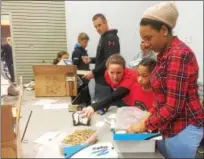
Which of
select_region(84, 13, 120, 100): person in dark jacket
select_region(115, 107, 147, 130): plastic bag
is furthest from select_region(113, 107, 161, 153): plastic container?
select_region(84, 13, 120, 100): person in dark jacket

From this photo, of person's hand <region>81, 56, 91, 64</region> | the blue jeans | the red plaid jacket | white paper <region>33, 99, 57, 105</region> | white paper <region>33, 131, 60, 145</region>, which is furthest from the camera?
person's hand <region>81, 56, 91, 64</region>

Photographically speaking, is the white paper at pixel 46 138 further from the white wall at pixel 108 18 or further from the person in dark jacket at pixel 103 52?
the white wall at pixel 108 18

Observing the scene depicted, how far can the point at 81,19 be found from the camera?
4.26 metres

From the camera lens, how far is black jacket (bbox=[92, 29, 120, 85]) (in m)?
2.15

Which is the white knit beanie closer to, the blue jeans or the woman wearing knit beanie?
the woman wearing knit beanie

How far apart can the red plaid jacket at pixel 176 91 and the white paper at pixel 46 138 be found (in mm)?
661

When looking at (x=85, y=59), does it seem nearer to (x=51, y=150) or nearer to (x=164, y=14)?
(x=51, y=150)

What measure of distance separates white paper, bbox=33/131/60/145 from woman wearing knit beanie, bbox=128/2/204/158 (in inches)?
25.1

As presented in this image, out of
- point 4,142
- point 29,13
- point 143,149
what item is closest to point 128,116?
point 143,149

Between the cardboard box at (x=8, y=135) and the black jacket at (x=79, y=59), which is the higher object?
the black jacket at (x=79, y=59)

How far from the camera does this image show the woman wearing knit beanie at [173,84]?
3.02 ft

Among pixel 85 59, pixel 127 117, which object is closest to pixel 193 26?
pixel 85 59

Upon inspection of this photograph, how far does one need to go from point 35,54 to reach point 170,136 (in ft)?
11.4

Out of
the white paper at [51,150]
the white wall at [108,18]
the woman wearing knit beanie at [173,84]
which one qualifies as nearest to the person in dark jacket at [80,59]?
the white wall at [108,18]
